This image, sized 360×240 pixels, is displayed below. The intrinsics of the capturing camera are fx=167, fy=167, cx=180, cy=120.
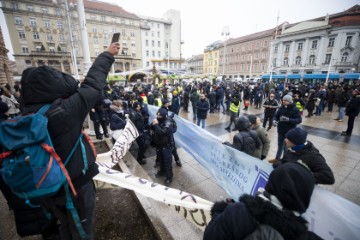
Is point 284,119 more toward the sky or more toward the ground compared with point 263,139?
more toward the sky

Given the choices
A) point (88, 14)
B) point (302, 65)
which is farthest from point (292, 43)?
point (88, 14)

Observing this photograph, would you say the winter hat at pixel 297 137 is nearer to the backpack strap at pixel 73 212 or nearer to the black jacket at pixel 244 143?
the black jacket at pixel 244 143

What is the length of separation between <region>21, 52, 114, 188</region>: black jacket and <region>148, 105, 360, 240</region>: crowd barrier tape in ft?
7.77

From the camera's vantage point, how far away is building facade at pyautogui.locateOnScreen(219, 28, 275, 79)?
162 ft

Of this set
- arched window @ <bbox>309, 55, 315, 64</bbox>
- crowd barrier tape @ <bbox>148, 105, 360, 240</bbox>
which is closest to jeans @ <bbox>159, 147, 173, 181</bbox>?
crowd barrier tape @ <bbox>148, 105, 360, 240</bbox>

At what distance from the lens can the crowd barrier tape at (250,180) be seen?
5.75 feet

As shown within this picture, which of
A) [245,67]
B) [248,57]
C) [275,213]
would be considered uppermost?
[248,57]

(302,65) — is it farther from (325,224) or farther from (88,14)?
(88,14)

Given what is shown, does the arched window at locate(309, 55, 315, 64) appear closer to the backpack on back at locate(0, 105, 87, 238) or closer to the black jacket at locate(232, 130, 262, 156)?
the black jacket at locate(232, 130, 262, 156)

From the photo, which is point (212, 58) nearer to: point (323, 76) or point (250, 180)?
point (323, 76)

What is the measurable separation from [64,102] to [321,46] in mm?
51347

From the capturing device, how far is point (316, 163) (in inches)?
94.1

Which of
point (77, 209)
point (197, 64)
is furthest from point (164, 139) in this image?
point (197, 64)

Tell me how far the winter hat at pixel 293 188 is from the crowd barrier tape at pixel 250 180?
882 millimetres
